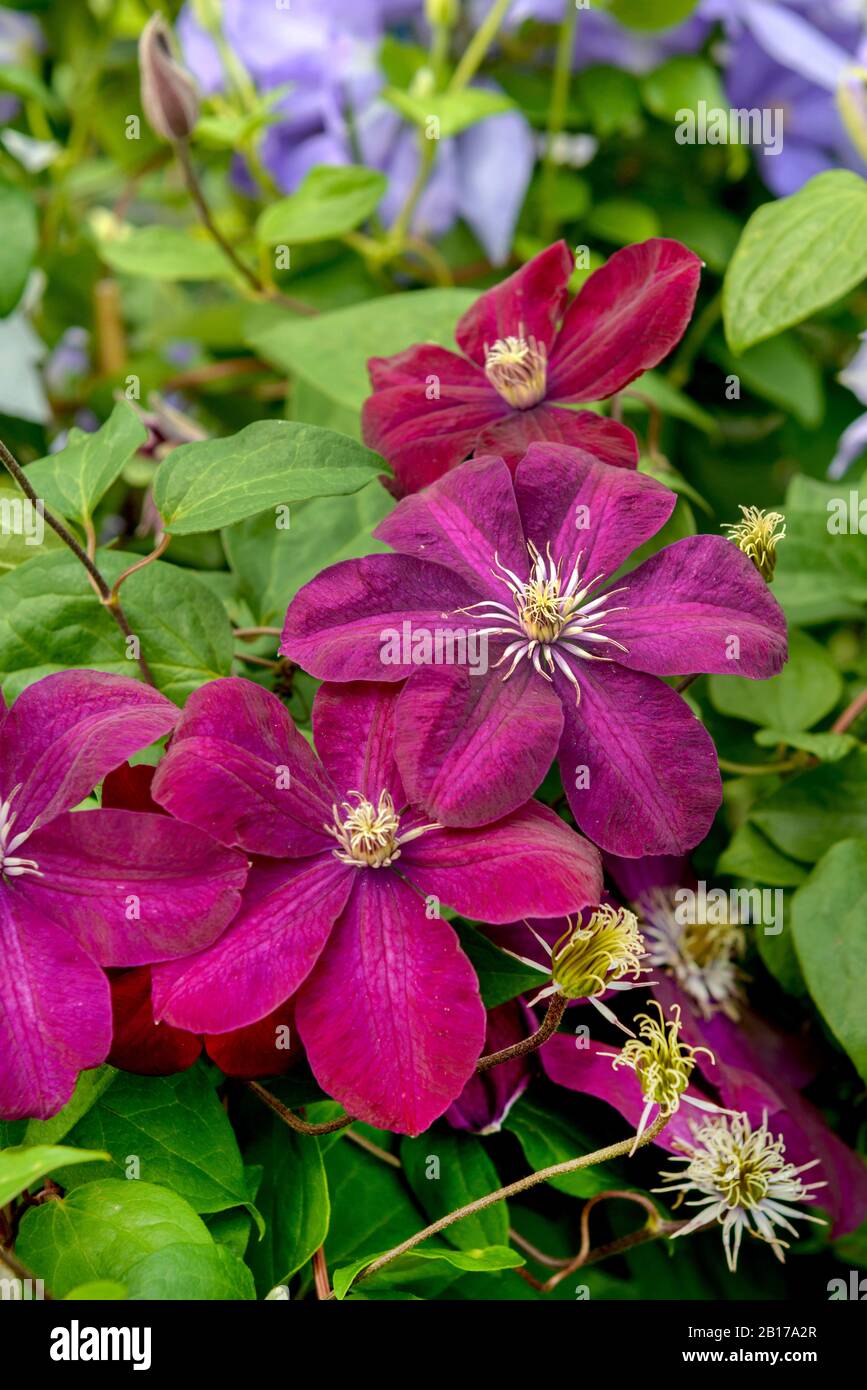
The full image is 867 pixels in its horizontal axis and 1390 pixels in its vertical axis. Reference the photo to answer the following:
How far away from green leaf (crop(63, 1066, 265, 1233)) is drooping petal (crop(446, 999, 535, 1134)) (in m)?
0.09

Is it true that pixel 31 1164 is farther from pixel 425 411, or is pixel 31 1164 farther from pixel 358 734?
pixel 425 411

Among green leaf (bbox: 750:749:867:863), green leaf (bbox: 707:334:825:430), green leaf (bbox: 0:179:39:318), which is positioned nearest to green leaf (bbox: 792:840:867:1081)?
green leaf (bbox: 750:749:867:863)

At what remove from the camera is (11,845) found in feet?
1.43

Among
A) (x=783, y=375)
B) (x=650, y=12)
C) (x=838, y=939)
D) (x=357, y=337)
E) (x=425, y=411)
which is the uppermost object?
(x=650, y=12)

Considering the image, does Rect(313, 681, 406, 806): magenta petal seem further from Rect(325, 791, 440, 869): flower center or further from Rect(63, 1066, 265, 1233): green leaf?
Rect(63, 1066, 265, 1233): green leaf

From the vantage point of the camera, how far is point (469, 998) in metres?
0.41

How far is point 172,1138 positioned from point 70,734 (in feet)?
0.49

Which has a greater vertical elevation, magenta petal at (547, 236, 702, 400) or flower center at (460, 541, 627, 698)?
magenta petal at (547, 236, 702, 400)

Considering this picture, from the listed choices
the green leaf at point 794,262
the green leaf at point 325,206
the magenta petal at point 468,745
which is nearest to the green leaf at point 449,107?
the green leaf at point 325,206

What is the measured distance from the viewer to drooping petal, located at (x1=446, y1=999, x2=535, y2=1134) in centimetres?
49

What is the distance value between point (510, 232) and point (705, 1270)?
702 mm

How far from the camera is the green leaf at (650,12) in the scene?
0.93 m

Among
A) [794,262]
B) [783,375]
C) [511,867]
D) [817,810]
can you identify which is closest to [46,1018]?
[511,867]
